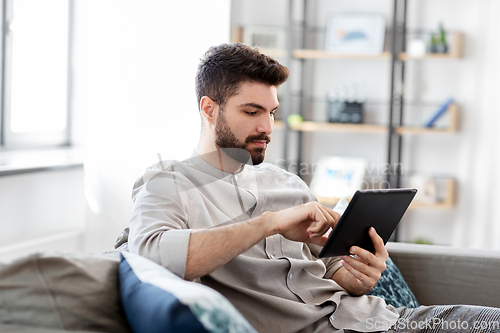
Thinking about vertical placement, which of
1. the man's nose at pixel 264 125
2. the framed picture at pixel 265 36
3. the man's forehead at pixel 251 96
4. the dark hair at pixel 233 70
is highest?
the framed picture at pixel 265 36

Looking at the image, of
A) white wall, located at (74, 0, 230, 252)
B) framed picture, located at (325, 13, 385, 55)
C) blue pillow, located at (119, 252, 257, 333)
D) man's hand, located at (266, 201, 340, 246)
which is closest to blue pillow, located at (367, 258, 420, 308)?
man's hand, located at (266, 201, 340, 246)

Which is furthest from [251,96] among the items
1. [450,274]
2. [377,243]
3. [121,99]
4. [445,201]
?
[445,201]

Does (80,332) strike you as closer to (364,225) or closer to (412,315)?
(364,225)

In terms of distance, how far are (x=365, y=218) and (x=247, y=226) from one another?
27cm

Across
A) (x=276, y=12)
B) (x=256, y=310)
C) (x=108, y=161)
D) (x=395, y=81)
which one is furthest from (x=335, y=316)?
(x=276, y=12)

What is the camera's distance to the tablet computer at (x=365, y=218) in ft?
3.74

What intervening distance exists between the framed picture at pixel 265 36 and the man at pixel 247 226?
2.22m

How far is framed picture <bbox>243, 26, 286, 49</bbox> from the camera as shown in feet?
11.9

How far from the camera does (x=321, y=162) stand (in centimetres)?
365

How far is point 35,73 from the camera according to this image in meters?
2.82

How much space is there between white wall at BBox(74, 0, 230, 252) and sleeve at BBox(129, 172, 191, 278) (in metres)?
1.58

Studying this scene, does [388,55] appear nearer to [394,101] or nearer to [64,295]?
[394,101]

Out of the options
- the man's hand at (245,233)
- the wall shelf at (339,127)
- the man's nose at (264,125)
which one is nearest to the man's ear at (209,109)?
the man's nose at (264,125)

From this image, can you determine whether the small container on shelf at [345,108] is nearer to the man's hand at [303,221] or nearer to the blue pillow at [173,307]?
the man's hand at [303,221]
